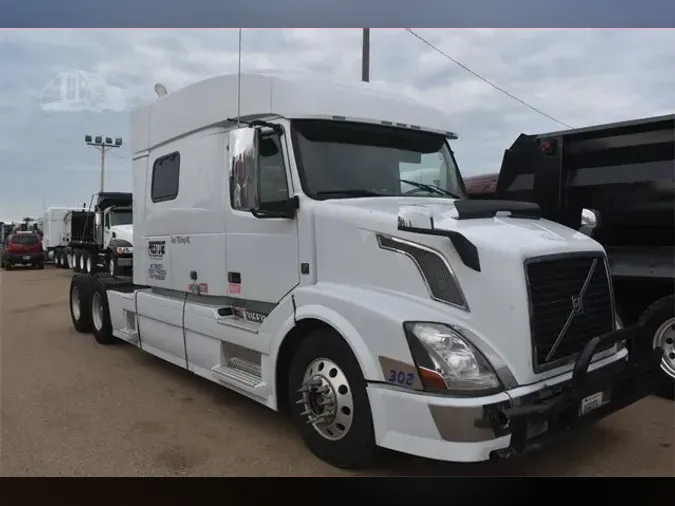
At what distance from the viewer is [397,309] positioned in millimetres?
3625

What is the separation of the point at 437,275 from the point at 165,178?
3932mm

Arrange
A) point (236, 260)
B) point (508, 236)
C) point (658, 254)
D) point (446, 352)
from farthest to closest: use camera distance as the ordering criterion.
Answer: point (658, 254) < point (236, 260) < point (508, 236) < point (446, 352)

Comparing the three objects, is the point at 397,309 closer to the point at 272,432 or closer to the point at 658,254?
the point at 272,432

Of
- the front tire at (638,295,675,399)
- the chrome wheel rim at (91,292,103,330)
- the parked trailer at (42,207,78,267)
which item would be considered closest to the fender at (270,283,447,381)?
the front tire at (638,295,675,399)

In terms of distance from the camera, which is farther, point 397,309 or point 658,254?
point 658,254

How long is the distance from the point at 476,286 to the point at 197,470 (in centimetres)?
238

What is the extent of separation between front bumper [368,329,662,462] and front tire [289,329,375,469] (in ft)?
0.57

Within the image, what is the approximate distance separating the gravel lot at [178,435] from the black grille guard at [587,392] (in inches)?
22.5

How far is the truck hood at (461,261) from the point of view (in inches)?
137

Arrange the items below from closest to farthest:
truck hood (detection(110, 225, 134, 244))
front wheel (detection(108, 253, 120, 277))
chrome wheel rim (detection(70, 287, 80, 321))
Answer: chrome wheel rim (detection(70, 287, 80, 321)) < front wheel (detection(108, 253, 120, 277)) < truck hood (detection(110, 225, 134, 244))

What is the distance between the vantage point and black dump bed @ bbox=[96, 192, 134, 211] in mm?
20258

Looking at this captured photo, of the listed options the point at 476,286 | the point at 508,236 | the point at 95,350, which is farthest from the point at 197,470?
the point at 95,350

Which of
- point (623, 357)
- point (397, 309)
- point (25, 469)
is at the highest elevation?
point (397, 309)

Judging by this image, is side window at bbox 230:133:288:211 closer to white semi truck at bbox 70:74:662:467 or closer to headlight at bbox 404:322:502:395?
white semi truck at bbox 70:74:662:467
